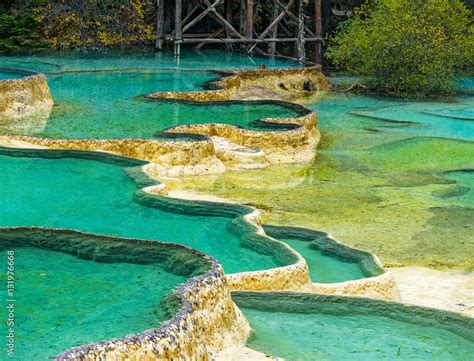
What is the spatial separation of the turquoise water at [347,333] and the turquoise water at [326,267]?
1.74 metres

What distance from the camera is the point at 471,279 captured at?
10.6 metres

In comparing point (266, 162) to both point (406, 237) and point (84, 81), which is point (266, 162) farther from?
point (84, 81)

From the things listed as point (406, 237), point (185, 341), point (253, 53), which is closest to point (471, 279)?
point (406, 237)

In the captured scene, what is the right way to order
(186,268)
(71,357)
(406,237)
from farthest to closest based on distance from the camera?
(406,237) < (186,268) < (71,357)

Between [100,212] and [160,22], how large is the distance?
46.7ft

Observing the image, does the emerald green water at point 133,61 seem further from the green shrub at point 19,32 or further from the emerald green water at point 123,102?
the green shrub at point 19,32

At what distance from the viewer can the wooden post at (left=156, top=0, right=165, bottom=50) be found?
23.8m

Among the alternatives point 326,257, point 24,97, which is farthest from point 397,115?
point 326,257

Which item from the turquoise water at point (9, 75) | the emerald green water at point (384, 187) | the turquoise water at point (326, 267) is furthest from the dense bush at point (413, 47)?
the turquoise water at point (326, 267)

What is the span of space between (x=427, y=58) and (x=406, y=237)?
11.0 metres

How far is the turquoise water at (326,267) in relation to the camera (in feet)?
32.0

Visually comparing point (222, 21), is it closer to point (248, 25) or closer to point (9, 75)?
point (248, 25)

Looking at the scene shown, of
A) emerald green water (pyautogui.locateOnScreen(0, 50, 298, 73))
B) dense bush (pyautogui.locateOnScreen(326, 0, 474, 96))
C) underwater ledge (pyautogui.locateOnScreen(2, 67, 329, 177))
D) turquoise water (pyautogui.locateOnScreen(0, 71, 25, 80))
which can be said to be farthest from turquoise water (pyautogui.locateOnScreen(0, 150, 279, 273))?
dense bush (pyautogui.locateOnScreen(326, 0, 474, 96))

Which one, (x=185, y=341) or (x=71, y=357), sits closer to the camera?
(x=71, y=357)
